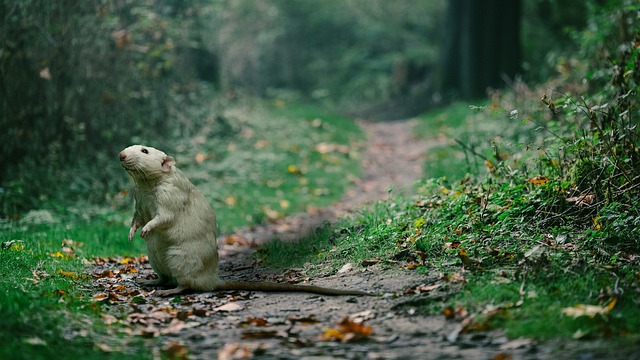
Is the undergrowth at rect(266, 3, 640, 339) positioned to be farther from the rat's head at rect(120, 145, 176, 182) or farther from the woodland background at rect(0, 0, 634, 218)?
the woodland background at rect(0, 0, 634, 218)

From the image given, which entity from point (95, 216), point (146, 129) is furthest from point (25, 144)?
point (146, 129)

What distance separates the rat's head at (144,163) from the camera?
5.89 metres

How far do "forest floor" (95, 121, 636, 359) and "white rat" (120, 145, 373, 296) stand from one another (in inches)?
5.4

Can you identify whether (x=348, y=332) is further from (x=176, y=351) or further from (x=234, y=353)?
(x=176, y=351)

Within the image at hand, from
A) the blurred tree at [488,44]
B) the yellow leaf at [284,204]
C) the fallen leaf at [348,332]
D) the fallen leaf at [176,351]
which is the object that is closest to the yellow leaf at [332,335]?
the fallen leaf at [348,332]

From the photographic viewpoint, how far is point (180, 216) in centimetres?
602

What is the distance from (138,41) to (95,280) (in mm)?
7822

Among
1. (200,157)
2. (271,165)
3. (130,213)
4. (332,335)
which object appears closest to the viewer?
(332,335)

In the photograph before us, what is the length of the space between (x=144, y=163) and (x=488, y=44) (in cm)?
1542

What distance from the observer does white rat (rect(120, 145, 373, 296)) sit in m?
5.93

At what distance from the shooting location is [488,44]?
1961cm

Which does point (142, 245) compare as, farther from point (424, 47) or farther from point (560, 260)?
point (424, 47)

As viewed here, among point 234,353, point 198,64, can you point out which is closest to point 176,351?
point 234,353

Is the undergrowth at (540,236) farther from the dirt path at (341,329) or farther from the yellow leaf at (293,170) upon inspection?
the yellow leaf at (293,170)
